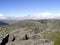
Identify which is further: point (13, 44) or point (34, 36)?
point (34, 36)

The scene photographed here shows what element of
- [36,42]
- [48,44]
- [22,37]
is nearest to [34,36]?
[22,37]

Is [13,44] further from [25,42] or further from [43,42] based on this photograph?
[43,42]

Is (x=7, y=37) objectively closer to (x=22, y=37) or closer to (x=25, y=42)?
(x=22, y=37)

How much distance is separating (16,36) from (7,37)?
5.10m

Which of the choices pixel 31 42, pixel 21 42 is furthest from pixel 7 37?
pixel 31 42

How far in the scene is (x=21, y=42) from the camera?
50.5 m

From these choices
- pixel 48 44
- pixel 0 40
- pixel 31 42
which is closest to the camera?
pixel 48 44

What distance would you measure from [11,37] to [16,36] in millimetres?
2515

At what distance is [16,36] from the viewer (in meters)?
58.3

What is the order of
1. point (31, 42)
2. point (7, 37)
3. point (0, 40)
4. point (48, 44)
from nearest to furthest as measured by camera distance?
point (48, 44) < point (31, 42) < point (0, 40) < point (7, 37)

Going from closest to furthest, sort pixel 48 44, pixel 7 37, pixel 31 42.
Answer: pixel 48 44 < pixel 31 42 < pixel 7 37

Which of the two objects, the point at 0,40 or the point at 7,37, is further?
the point at 7,37

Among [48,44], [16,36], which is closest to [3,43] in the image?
[16,36]

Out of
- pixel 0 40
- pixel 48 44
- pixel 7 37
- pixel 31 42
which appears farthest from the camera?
pixel 7 37
